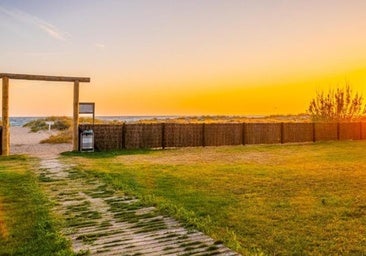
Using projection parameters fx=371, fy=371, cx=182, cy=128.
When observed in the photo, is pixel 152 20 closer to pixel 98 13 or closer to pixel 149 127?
pixel 98 13

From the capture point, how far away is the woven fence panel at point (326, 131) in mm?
24672

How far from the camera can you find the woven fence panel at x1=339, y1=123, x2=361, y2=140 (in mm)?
25875

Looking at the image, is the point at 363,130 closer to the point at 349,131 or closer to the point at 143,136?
the point at 349,131

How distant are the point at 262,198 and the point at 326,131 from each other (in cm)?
1947

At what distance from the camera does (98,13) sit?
623 inches

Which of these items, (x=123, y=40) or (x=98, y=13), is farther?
(x=123, y=40)

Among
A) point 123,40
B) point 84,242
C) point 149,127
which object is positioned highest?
point 123,40

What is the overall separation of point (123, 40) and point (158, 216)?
14.3 metres

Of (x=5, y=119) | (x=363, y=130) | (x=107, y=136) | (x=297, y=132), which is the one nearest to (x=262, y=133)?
(x=297, y=132)

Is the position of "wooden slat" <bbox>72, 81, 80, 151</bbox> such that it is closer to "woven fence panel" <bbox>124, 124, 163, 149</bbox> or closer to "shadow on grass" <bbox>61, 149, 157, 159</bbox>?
"shadow on grass" <bbox>61, 149, 157, 159</bbox>

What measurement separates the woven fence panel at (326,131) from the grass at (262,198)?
11.7 meters

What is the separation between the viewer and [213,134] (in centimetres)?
2072

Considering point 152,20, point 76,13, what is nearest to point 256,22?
point 152,20

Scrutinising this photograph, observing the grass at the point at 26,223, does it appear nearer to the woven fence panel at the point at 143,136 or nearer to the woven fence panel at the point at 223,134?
the woven fence panel at the point at 143,136
